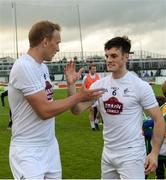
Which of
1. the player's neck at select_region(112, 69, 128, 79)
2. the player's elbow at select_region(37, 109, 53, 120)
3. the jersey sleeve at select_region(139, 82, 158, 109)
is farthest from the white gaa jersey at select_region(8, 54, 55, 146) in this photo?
the jersey sleeve at select_region(139, 82, 158, 109)

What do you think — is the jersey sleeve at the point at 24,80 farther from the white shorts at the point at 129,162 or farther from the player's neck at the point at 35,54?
the white shorts at the point at 129,162

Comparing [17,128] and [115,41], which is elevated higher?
[115,41]

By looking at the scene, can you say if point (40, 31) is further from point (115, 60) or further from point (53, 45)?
point (115, 60)

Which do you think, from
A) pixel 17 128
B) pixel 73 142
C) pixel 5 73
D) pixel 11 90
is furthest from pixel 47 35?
pixel 5 73

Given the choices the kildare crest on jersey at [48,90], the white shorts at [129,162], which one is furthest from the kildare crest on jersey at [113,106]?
the kildare crest on jersey at [48,90]

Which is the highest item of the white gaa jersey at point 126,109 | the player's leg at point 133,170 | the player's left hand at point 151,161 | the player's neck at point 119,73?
the player's neck at point 119,73

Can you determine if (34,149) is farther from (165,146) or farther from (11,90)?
(165,146)

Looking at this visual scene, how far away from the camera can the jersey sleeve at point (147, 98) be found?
4840 millimetres

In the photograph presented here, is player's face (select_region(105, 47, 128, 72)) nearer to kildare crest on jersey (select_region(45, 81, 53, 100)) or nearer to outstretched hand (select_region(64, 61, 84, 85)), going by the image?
outstretched hand (select_region(64, 61, 84, 85))

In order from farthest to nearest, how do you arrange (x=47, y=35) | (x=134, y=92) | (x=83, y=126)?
(x=83, y=126), (x=134, y=92), (x=47, y=35)

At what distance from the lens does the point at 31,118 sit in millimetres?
4355

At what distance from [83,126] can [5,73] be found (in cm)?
4739

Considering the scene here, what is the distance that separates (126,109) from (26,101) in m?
1.13

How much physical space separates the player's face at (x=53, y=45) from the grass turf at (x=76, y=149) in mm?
4296
